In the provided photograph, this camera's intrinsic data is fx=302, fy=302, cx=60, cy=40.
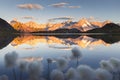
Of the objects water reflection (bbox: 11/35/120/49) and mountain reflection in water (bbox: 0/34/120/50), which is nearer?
water reflection (bbox: 11/35/120/49)

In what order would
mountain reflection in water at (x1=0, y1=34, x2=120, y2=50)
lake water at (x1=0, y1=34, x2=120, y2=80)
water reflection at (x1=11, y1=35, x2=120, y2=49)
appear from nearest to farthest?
lake water at (x1=0, y1=34, x2=120, y2=80), water reflection at (x1=11, y1=35, x2=120, y2=49), mountain reflection in water at (x1=0, y1=34, x2=120, y2=50)

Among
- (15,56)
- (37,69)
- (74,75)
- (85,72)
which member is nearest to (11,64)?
(15,56)

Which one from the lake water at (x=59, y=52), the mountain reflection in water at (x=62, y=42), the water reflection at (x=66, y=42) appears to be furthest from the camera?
the mountain reflection in water at (x=62, y=42)

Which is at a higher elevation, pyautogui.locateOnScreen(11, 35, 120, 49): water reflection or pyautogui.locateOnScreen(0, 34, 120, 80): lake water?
pyautogui.locateOnScreen(0, 34, 120, 80): lake water

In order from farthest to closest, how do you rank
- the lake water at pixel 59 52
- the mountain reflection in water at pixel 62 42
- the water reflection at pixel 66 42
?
the mountain reflection in water at pixel 62 42 → the water reflection at pixel 66 42 → the lake water at pixel 59 52

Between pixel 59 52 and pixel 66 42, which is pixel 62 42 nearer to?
pixel 66 42

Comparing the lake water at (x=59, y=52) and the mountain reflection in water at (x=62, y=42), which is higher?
the lake water at (x=59, y=52)

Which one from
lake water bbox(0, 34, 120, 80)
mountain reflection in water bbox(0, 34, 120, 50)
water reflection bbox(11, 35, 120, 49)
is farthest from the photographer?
mountain reflection in water bbox(0, 34, 120, 50)

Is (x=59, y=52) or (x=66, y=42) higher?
(x=59, y=52)

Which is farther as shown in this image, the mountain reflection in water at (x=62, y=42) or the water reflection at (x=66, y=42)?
the mountain reflection in water at (x=62, y=42)

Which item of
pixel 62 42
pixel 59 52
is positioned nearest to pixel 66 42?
pixel 62 42

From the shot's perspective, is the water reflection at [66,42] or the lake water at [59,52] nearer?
the lake water at [59,52]

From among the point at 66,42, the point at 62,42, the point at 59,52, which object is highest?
the point at 59,52

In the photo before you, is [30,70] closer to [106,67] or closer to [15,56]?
[15,56]
